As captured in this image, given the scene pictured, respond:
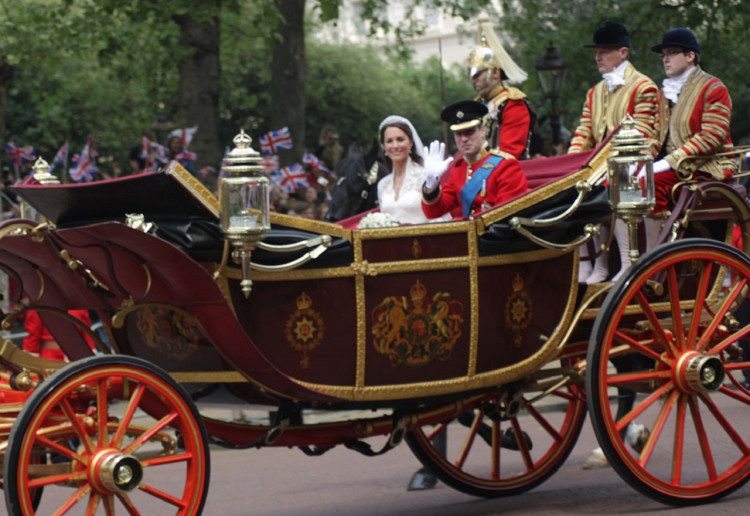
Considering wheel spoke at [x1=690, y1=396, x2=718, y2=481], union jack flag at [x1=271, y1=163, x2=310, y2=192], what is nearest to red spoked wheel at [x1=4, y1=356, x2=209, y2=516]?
wheel spoke at [x1=690, y1=396, x2=718, y2=481]

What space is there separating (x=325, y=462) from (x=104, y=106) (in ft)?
77.2

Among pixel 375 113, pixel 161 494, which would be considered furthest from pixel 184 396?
pixel 375 113

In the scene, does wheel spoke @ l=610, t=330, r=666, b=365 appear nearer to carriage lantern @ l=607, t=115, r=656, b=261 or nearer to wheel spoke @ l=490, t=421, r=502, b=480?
carriage lantern @ l=607, t=115, r=656, b=261

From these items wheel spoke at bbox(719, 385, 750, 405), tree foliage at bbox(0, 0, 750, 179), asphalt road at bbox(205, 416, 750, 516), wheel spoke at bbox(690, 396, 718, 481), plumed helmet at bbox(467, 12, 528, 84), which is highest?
tree foliage at bbox(0, 0, 750, 179)

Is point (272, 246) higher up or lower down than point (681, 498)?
higher up

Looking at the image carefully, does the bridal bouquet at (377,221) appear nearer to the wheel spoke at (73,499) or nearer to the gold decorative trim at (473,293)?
the gold decorative trim at (473,293)

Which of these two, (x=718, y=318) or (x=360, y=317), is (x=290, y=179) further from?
(x=360, y=317)

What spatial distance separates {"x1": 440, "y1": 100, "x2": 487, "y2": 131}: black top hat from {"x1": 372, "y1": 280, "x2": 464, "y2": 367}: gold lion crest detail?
1.07 m

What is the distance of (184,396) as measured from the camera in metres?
4.95

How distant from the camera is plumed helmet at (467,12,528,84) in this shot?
7.45 m

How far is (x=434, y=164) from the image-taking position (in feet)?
22.1

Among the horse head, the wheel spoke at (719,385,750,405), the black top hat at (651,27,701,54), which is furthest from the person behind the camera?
the horse head

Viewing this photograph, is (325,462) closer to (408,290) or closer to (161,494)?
(408,290)

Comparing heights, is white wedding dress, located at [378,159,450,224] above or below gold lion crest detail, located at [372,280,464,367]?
above
